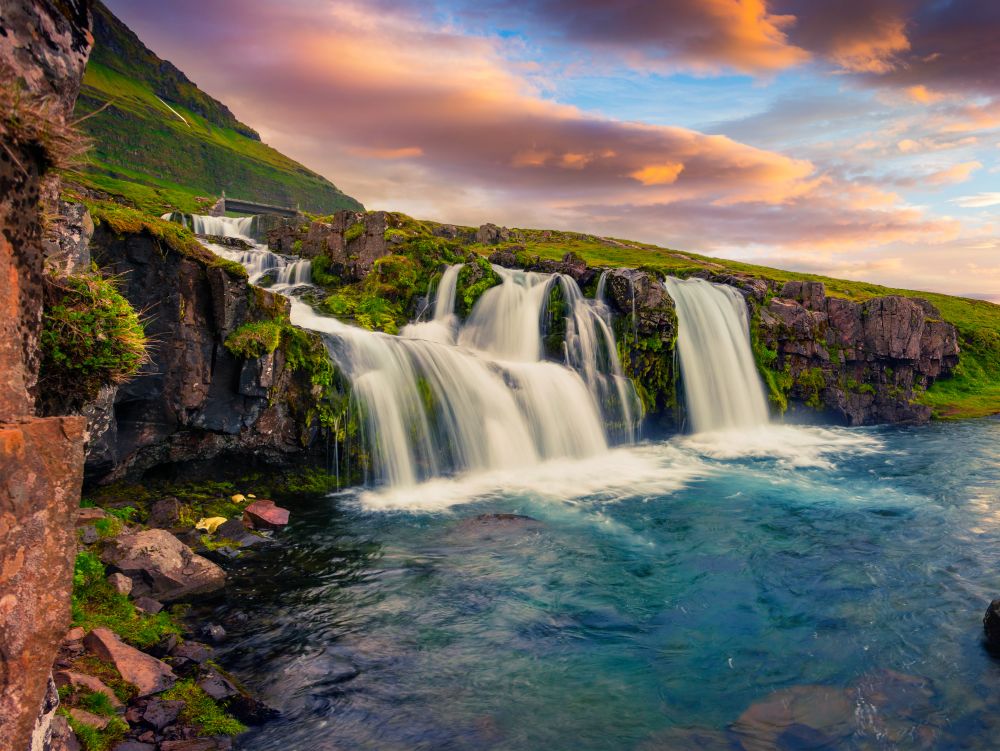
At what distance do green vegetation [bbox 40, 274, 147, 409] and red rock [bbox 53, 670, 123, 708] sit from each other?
3863 mm

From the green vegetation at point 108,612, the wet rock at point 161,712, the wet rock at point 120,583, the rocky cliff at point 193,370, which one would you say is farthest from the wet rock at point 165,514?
the wet rock at point 161,712

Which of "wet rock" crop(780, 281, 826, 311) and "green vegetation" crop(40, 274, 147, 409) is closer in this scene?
"green vegetation" crop(40, 274, 147, 409)

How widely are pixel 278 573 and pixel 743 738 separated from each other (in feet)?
30.4

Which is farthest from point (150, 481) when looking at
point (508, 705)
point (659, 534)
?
point (659, 534)

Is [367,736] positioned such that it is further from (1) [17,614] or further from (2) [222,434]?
(2) [222,434]

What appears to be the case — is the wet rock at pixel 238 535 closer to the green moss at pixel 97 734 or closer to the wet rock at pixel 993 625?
the green moss at pixel 97 734

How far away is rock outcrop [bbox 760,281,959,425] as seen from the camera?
111ft

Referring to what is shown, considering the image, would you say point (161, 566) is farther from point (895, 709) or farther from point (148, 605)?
point (895, 709)

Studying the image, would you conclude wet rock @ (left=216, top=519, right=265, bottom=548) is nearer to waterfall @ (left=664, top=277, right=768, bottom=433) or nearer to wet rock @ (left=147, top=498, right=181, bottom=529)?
wet rock @ (left=147, top=498, right=181, bottom=529)

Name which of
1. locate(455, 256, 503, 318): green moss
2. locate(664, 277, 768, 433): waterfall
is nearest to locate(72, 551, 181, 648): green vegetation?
locate(455, 256, 503, 318): green moss

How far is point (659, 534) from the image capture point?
15.2 meters

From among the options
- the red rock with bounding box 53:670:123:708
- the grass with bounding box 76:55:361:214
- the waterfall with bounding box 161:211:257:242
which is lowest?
the red rock with bounding box 53:670:123:708

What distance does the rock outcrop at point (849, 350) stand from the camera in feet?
111

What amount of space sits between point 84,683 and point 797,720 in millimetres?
9423
